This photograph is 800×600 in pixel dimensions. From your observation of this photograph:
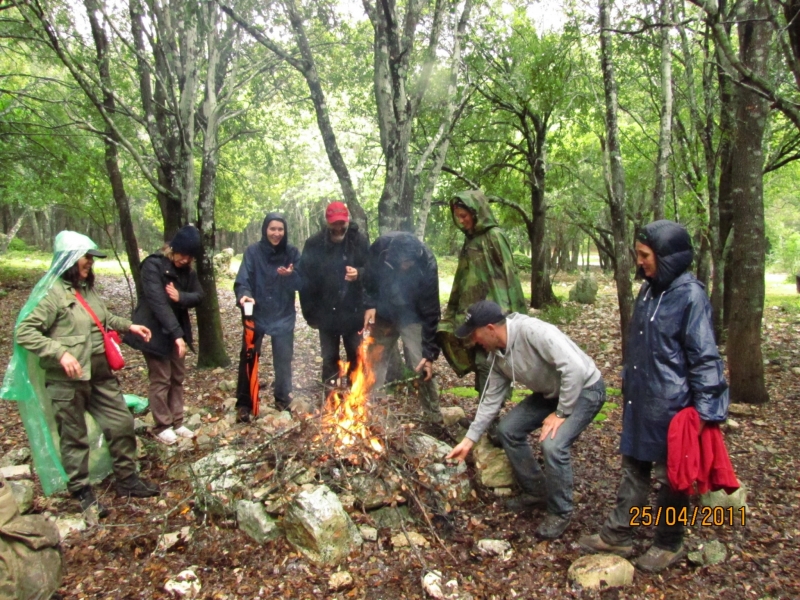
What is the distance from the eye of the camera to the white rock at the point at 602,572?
124 inches

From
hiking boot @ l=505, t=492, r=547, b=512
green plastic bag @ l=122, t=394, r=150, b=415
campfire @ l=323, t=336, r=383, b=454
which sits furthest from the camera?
green plastic bag @ l=122, t=394, r=150, b=415

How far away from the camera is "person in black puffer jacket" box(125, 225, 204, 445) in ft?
15.3

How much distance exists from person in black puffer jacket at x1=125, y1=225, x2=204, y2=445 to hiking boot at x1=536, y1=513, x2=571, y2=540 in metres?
3.22

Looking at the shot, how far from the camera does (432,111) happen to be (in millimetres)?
11445

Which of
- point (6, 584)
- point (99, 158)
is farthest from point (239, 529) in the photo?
point (99, 158)

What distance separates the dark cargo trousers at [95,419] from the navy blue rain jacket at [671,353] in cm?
374

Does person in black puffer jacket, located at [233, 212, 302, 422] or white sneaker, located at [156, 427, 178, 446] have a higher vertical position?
person in black puffer jacket, located at [233, 212, 302, 422]

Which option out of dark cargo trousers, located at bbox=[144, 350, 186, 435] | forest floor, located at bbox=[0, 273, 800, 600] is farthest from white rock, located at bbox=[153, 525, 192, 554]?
dark cargo trousers, located at bbox=[144, 350, 186, 435]

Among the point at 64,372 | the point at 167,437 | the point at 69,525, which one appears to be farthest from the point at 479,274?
the point at 69,525

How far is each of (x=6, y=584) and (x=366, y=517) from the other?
2.10 meters

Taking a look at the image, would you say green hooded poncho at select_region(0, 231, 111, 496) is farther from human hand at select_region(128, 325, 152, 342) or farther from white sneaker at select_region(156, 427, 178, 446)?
white sneaker at select_region(156, 427, 178, 446)

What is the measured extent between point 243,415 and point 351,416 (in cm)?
161

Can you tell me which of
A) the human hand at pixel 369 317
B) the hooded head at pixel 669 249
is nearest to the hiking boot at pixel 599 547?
the hooded head at pixel 669 249
